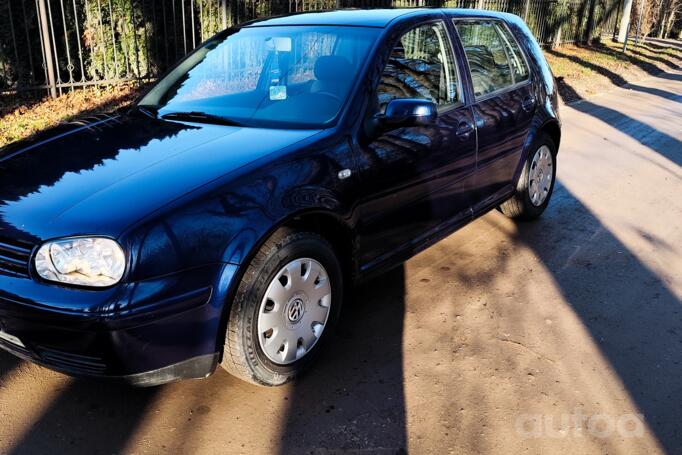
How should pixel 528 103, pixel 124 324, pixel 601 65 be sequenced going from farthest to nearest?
pixel 601 65 → pixel 528 103 → pixel 124 324

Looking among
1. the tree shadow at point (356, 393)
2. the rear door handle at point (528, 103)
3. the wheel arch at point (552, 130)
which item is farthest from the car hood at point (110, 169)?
the wheel arch at point (552, 130)

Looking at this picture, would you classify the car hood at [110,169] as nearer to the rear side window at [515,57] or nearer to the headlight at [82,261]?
the headlight at [82,261]

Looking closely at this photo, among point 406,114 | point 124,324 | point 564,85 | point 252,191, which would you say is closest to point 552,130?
point 406,114

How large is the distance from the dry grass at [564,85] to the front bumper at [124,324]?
14.5 feet

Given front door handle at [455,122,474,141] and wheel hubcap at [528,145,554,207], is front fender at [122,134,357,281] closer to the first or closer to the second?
front door handle at [455,122,474,141]

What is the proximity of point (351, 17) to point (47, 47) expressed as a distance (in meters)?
5.08

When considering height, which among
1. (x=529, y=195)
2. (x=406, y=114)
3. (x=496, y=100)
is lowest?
(x=529, y=195)

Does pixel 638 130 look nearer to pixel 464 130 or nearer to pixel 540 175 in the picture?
pixel 540 175

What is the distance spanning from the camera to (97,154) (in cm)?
308

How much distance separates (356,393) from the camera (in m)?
3.02

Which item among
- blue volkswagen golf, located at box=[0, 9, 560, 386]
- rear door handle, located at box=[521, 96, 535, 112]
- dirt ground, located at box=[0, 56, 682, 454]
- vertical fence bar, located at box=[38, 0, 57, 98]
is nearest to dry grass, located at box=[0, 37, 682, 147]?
vertical fence bar, located at box=[38, 0, 57, 98]

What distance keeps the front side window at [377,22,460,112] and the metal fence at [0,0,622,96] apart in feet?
17.4

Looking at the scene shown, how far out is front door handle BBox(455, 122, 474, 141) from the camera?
4012 millimetres

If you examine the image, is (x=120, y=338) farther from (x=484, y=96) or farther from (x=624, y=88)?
(x=624, y=88)
